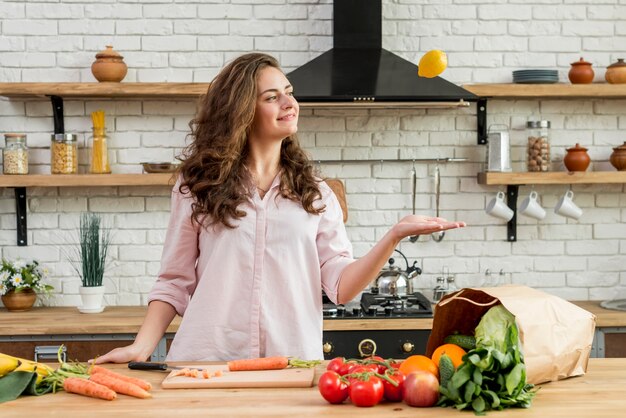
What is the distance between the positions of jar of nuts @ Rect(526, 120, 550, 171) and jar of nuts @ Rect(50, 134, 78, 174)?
90.5 inches

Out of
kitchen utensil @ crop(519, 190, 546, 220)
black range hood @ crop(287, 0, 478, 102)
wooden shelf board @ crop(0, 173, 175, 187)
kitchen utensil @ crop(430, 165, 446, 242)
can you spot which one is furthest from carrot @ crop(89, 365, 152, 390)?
kitchen utensil @ crop(519, 190, 546, 220)

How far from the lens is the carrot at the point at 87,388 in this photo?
191 centimetres

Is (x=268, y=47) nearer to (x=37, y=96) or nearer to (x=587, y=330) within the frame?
(x=37, y=96)

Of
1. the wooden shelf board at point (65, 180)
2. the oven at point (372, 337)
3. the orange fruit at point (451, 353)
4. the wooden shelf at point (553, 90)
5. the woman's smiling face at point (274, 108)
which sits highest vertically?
the wooden shelf at point (553, 90)

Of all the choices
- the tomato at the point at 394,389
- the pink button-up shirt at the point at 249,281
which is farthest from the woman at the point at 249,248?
the tomato at the point at 394,389

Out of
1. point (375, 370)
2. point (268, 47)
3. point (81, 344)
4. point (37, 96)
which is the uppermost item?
point (268, 47)

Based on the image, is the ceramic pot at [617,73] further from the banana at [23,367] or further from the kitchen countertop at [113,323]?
the banana at [23,367]

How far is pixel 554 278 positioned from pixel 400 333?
1130 millimetres

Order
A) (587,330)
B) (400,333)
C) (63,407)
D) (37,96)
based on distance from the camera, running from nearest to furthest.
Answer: (63,407), (587,330), (400,333), (37,96)

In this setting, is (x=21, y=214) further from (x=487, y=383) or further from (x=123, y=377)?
(x=487, y=383)

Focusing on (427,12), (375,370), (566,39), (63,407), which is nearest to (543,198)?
(566,39)

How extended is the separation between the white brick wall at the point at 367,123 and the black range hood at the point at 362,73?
0.26 meters

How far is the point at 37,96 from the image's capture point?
13.8 feet

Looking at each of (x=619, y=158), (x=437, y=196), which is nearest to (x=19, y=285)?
(x=437, y=196)
